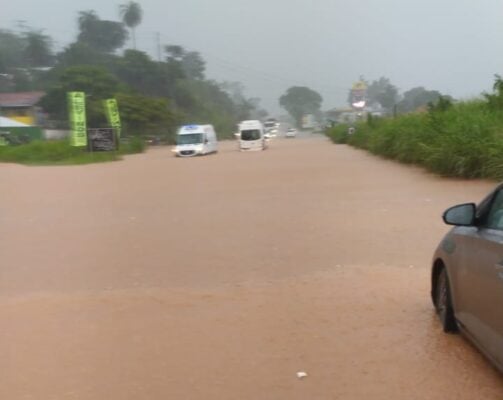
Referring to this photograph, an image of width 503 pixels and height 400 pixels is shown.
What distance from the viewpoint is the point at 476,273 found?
4062 mm

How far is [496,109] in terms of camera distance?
21.1m

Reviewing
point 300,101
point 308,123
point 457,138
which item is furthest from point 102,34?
point 300,101

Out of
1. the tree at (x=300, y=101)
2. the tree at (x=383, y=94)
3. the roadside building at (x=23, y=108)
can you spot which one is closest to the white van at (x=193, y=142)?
the roadside building at (x=23, y=108)

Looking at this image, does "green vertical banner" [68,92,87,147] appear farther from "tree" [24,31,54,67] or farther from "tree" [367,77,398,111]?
"tree" [367,77,398,111]

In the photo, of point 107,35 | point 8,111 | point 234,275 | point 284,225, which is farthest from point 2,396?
point 107,35

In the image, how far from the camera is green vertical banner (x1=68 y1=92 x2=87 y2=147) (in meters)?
38.3

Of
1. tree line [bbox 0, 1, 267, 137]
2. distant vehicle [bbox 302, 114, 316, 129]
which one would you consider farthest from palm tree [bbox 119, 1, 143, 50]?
distant vehicle [bbox 302, 114, 316, 129]

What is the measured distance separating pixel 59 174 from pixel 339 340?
81.3 feet

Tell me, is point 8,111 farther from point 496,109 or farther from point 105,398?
point 105,398

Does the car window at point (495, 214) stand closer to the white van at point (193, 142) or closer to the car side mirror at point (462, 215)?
the car side mirror at point (462, 215)

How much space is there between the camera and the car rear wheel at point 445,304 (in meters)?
4.94

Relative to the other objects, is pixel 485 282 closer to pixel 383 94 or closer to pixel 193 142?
pixel 193 142

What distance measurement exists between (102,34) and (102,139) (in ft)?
139

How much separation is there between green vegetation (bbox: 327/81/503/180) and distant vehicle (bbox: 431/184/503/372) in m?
12.4
